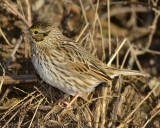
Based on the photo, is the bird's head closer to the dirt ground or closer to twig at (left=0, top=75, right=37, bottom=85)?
the dirt ground

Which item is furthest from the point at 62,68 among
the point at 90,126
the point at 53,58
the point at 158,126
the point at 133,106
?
the point at 158,126

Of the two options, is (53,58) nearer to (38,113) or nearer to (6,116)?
(38,113)

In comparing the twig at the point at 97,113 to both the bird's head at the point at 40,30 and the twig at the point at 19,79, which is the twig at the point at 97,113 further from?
the bird's head at the point at 40,30

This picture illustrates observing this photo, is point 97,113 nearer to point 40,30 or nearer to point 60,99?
point 60,99

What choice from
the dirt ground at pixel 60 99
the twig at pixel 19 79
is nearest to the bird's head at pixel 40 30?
the dirt ground at pixel 60 99

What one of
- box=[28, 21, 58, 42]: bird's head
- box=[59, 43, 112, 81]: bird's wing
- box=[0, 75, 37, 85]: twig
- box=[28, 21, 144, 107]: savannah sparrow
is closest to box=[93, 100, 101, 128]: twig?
box=[28, 21, 144, 107]: savannah sparrow

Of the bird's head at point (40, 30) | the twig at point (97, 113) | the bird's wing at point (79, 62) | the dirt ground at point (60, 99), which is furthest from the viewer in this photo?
the bird's wing at point (79, 62)

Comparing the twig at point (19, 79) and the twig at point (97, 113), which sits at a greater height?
the twig at point (19, 79)

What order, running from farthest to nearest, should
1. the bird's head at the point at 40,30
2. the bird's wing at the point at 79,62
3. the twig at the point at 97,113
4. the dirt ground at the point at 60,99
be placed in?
the bird's wing at the point at 79,62, the bird's head at the point at 40,30, the twig at the point at 97,113, the dirt ground at the point at 60,99
